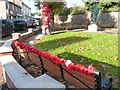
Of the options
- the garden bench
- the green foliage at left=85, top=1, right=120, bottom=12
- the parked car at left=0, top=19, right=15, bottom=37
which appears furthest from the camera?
the green foliage at left=85, top=1, right=120, bottom=12

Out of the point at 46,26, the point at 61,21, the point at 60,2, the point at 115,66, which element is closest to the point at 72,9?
the point at 61,21

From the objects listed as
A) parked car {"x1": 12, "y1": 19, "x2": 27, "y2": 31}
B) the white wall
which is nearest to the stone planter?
parked car {"x1": 12, "y1": 19, "x2": 27, "y2": 31}

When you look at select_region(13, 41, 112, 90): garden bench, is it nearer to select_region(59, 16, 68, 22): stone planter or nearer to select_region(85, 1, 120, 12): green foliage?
select_region(85, 1, 120, 12): green foliage

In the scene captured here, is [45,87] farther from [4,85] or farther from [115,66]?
[115,66]

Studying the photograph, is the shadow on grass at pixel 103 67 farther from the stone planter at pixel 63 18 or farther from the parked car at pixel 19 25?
the stone planter at pixel 63 18

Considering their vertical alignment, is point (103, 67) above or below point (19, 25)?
below

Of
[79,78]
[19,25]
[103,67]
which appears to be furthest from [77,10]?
[79,78]

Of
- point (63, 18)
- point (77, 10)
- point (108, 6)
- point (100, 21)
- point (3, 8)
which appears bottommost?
point (100, 21)

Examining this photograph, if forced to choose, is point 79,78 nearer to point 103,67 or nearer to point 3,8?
point 103,67

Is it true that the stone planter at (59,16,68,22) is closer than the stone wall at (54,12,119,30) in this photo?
No

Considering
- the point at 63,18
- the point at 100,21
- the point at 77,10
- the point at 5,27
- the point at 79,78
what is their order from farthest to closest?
the point at 77,10
the point at 63,18
the point at 100,21
the point at 5,27
the point at 79,78

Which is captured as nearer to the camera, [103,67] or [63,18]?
[103,67]

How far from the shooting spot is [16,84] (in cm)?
341

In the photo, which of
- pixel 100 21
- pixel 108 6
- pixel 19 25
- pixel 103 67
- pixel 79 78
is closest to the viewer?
pixel 79 78
